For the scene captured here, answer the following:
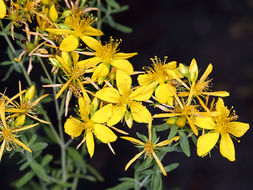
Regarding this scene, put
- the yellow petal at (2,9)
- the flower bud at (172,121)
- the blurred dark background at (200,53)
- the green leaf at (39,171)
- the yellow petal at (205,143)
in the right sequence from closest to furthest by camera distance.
→ the yellow petal at (205,143)
the flower bud at (172,121)
the yellow petal at (2,9)
the green leaf at (39,171)
the blurred dark background at (200,53)

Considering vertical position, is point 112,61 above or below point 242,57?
above

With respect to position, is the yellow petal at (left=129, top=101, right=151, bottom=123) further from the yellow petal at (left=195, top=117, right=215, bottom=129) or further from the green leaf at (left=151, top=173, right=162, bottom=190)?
the green leaf at (left=151, top=173, right=162, bottom=190)

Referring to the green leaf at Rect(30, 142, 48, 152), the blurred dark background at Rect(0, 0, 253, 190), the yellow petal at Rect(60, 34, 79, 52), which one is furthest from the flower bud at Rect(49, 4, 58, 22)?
the blurred dark background at Rect(0, 0, 253, 190)

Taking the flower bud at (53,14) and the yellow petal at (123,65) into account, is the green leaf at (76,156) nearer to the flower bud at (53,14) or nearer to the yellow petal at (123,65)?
the yellow petal at (123,65)

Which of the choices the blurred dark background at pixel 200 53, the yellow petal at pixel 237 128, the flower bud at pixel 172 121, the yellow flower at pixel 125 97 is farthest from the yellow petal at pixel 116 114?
the blurred dark background at pixel 200 53

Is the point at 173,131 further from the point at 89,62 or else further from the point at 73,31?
the point at 73,31

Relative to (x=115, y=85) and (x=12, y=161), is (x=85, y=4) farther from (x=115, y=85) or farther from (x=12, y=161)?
(x=12, y=161)

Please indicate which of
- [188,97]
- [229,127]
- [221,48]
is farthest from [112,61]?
[221,48]
